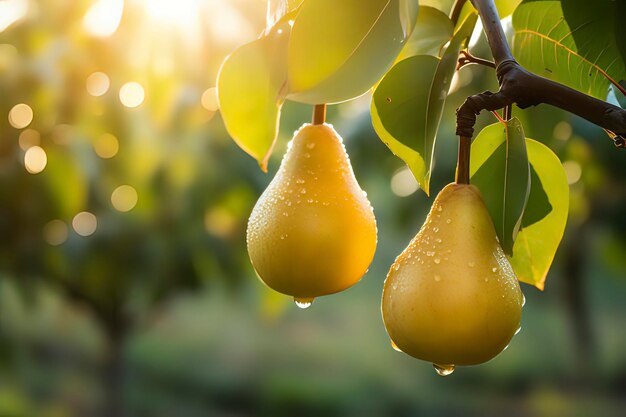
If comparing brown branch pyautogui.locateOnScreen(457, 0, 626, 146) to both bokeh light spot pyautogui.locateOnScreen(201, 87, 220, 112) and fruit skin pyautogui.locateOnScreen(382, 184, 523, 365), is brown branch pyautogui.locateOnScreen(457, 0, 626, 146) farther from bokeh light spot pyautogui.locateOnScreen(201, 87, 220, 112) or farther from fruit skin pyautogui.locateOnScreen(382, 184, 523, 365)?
bokeh light spot pyautogui.locateOnScreen(201, 87, 220, 112)

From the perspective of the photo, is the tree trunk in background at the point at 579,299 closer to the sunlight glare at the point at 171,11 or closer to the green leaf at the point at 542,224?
the sunlight glare at the point at 171,11

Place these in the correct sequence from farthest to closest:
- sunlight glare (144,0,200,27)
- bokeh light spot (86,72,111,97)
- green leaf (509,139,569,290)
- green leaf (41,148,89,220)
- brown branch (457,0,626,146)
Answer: bokeh light spot (86,72,111,97) → green leaf (41,148,89,220) → sunlight glare (144,0,200,27) → green leaf (509,139,569,290) → brown branch (457,0,626,146)

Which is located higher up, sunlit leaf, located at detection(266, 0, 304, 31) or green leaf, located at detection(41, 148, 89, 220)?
sunlit leaf, located at detection(266, 0, 304, 31)

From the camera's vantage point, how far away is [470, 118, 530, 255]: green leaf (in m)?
0.32

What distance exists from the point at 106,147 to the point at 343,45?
6.34 ft

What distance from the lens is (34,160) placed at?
1816mm

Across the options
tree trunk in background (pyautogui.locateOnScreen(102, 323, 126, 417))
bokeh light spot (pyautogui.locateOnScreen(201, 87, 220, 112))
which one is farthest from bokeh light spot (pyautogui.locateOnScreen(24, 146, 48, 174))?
tree trunk in background (pyautogui.locateOnScreen(102, 323, 126, 417))

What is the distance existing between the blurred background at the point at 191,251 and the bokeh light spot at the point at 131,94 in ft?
0.05

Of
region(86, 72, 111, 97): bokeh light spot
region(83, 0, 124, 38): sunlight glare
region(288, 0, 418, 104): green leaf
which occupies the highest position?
region(83, 0, 124, 38): sunlight glare

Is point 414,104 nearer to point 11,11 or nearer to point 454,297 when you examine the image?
point 454,297

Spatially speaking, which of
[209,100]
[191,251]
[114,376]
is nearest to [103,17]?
[209,100]

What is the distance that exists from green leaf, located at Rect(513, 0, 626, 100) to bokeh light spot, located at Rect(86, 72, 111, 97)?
146 centimetres

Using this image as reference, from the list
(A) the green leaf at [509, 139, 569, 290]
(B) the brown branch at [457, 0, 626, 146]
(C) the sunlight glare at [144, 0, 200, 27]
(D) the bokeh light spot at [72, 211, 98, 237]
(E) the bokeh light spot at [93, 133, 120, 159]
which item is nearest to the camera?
(B) the brown branch at [457, 0, 626, 146]

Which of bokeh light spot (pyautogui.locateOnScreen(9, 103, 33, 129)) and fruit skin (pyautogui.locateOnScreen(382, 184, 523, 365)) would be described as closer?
fruit skin (pyautogui.locateOnScreen(382, 184, 523, 365))
